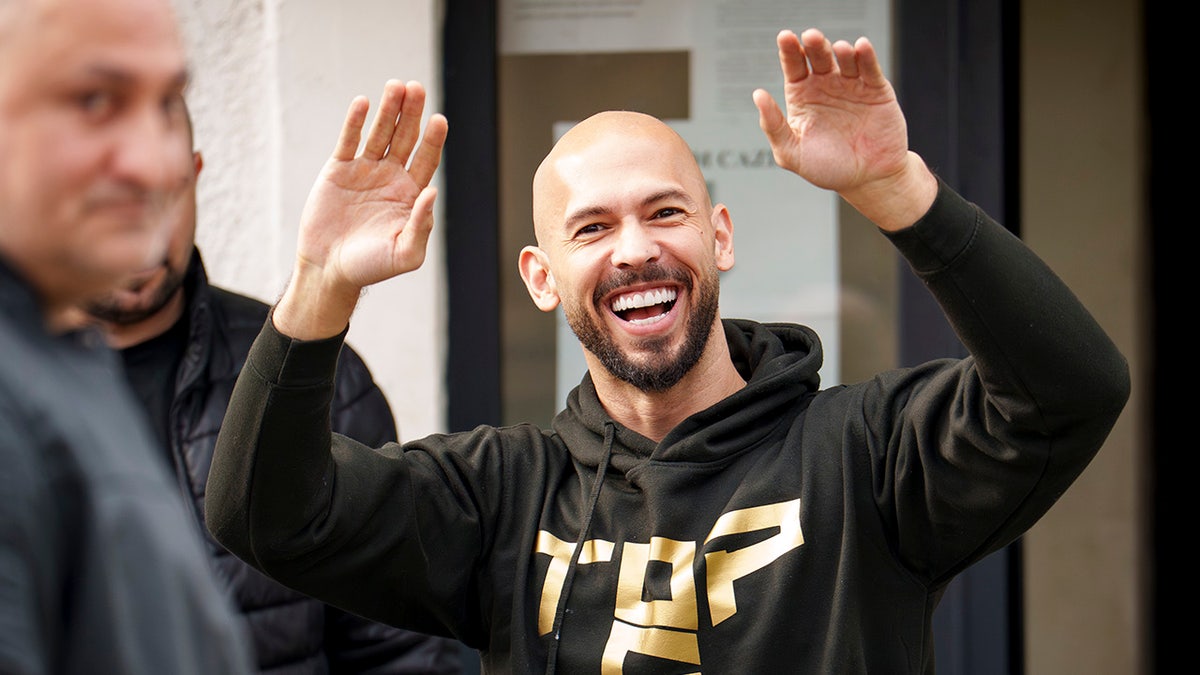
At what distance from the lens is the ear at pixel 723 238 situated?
2504 mm

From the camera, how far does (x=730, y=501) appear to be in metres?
2.15

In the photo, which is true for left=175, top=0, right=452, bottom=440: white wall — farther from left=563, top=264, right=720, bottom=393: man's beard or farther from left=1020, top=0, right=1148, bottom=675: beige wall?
left=1020, top=0, right=1148, bottom=675: beige wall

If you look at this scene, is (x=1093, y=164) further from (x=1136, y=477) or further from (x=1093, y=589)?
(x=1093, y=589)

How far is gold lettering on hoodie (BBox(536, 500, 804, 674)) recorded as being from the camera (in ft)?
6.79

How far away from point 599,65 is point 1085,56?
193cm

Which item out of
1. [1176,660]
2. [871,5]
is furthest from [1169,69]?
[1176,660]

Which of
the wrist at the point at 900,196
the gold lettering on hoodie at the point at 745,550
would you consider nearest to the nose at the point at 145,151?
the wrist at the point at 900,196

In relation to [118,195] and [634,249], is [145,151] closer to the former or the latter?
[118,195]

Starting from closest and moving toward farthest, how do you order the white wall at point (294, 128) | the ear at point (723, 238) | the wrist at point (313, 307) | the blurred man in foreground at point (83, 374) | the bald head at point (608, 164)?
the blurred man in foreground at point (83, 374) < the wrist at point (313, 307) < the bald head at point (608, 164) < the ear at point (723, 238) < the white wall at point (294, 128)

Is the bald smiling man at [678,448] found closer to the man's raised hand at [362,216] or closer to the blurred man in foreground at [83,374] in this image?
the man's raised hand at [362,216]

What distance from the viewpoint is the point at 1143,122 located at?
15.2 feet

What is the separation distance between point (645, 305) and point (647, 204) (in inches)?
7.0

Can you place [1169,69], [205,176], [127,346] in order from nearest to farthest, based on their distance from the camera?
[127,346], [205,176], [1169,69]

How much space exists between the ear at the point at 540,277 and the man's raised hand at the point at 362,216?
1.26 ft
